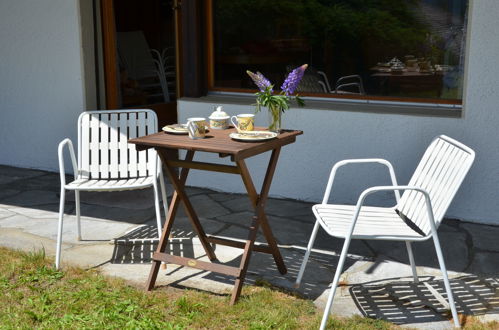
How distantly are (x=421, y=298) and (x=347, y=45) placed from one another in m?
2.29

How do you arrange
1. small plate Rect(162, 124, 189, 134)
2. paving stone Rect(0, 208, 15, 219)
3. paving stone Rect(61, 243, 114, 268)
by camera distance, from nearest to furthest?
small plate Rect(162, 124, 189, 134), paving stone Rect(61, 243, 114, 268), paving stone Rect(0, 208, 15, 219)

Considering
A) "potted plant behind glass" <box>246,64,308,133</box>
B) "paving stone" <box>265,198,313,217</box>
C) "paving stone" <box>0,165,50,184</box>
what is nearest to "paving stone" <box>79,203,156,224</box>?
"paving stone" <box>265,198,313,217</box>

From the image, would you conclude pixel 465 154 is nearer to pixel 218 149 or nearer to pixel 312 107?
pixel 218 149

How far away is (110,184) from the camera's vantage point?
3.85 metres

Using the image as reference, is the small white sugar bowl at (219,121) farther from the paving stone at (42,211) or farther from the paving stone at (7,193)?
the paving stone at (7,193)

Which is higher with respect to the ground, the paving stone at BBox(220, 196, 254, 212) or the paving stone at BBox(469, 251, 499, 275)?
the paving stone at BBox(220, 196, 254, 212)

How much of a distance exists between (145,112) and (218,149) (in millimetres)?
1297

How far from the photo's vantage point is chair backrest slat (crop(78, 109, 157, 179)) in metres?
4.04

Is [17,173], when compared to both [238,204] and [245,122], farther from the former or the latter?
[245,122]

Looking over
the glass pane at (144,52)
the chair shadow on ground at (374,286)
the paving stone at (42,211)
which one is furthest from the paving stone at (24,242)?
the glass pane at (144,52)

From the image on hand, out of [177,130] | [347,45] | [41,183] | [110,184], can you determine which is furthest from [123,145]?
[347,45]

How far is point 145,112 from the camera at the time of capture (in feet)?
13.8

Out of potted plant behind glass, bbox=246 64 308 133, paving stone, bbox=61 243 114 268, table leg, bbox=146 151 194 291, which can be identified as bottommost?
paving stone, bbox=61 243 114 268

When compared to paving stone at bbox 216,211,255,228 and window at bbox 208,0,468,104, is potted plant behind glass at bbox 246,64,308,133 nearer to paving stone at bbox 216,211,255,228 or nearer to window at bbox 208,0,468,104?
paving stone at bbox 216,211,255,228
